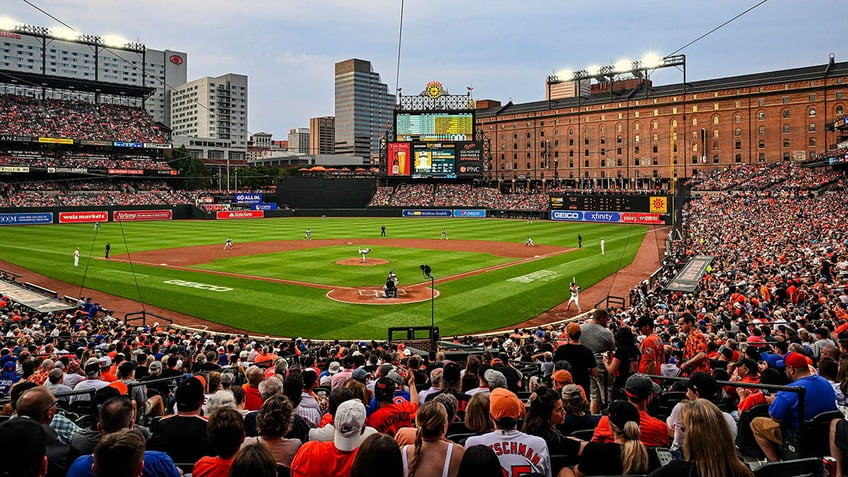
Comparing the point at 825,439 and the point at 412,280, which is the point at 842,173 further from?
the point at 825,439

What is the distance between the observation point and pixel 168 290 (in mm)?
27672

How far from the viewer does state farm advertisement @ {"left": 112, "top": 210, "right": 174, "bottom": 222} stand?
74088 millimetres

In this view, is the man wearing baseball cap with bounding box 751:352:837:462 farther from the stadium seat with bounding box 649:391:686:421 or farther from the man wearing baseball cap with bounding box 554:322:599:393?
the man wearing baseball cap with bounding box 554:322:599:393

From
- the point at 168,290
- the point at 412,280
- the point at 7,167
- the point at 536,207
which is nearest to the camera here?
the point at 168,290

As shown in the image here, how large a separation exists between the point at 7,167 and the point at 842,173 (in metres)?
104

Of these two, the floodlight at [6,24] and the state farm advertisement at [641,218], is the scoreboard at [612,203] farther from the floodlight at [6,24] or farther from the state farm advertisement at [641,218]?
the floodlight at [6,24]

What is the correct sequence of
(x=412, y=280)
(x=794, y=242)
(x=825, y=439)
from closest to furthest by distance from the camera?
1. (x=825, y=439)
2. (x=412, y=280)
3. (x=794, y=242)

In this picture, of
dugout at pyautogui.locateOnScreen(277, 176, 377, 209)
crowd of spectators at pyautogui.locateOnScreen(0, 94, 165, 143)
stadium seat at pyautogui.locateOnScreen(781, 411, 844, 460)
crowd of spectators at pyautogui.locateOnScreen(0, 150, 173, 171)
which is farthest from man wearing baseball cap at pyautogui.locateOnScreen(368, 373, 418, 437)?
crowd of spectators at pyautogui.locateOnScreen(0, 94, 165, 143)

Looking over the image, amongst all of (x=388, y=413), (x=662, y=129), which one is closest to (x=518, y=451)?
(x=388, y=413)

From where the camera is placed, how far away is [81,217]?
234 feet

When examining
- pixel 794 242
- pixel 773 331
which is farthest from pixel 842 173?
pixel 773 331

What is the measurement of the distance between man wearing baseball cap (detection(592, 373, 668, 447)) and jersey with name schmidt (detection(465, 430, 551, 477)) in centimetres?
84

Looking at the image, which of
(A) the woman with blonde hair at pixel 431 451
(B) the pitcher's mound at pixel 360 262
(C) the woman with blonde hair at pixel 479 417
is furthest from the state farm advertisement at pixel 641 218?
(A) the woman with blonde hair at pixel 431 451

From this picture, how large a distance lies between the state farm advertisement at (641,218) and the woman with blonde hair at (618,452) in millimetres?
69941
